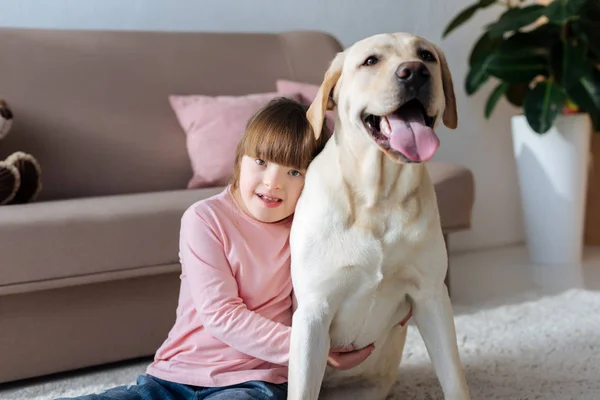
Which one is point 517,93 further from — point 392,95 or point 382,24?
point 392,95

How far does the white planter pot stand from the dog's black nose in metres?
2.11

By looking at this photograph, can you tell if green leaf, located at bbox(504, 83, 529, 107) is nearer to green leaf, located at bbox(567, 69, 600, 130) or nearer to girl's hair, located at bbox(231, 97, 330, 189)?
green leaf, located at bbox(567, 69, 600, 130)

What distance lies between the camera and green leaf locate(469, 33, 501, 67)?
329 cm

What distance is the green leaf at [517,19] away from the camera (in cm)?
289

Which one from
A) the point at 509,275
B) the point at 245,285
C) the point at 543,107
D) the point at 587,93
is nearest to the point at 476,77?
the point at 543,107

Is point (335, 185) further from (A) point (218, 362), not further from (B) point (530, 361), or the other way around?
(B) point (530, 361)

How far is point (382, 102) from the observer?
3.68 ft

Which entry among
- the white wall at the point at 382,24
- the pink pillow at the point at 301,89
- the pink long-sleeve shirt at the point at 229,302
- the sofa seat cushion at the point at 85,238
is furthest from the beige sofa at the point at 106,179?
the pink long-sleeve shirt at the point at 229,302

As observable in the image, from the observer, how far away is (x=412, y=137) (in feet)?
3.63

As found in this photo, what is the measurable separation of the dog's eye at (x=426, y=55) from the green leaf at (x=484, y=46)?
2182 millimetres

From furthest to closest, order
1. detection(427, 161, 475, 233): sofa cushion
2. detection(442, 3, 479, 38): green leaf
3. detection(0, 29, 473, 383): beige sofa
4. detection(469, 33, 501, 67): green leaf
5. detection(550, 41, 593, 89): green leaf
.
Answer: detection(469, 33, 501, 67): green leaf → detection(442, 3, 479, 38): green leaf → detection(550, 41, 593, 89): green leaf → detection(427, 161, 475, 233): sofa cushion → detection(0, 29, 473, 383): beige sofa

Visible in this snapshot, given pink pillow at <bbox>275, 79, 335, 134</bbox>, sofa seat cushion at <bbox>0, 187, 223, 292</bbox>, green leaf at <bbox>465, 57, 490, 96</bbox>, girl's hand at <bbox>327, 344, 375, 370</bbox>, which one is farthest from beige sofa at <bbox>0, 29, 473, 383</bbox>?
green leaf at <bbox>465, 57, 490, 96</bbox>

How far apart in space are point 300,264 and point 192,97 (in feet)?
4.51

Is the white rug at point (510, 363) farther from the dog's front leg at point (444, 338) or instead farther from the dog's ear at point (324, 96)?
the dog's ear at point (324, 96)
